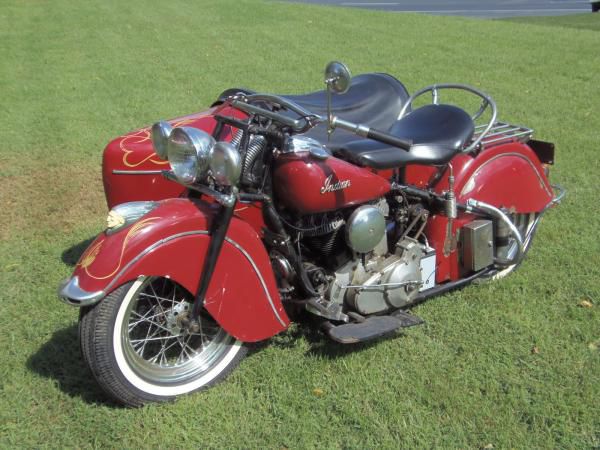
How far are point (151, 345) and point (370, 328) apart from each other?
3.84 ft

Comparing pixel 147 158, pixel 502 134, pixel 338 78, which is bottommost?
pixel 147 158

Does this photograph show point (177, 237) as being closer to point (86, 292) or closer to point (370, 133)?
point (86, 292)

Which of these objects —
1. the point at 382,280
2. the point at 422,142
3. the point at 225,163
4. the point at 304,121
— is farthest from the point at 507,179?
the point at 225,163

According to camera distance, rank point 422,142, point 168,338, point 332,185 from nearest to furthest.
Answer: point 332,185, point 168,338, point 422,142

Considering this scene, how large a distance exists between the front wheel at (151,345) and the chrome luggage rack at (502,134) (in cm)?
203

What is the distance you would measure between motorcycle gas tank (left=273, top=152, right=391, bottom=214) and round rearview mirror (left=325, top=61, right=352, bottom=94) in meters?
0.35

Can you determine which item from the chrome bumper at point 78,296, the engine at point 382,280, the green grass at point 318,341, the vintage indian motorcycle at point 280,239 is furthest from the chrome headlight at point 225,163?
the green grass at point 318,341

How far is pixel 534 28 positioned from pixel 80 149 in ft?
34.2

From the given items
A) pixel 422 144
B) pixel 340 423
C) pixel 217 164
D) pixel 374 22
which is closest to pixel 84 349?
pixel 217 164

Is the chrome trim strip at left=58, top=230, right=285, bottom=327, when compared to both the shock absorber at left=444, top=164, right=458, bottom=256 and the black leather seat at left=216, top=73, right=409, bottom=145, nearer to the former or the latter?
the shock absorber at left=444, top=164, right=458, bottom=256

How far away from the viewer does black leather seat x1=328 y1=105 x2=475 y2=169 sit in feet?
10.3

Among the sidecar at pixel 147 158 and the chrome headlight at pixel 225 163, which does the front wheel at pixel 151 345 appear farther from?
the sidecar at pixel 147 158

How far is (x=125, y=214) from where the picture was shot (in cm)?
289

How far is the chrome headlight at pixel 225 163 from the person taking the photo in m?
2.68
